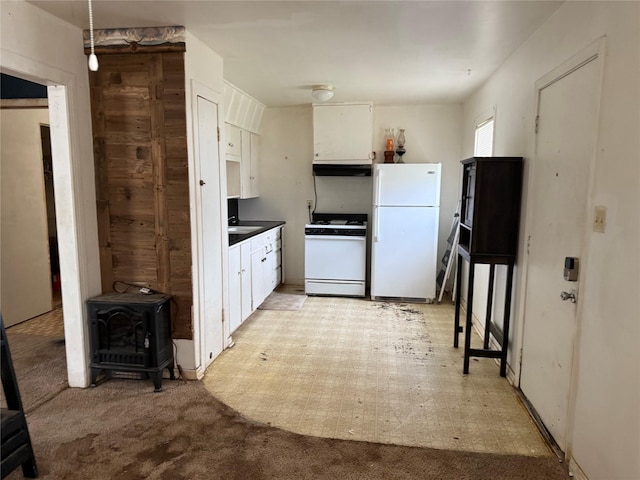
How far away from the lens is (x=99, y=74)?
2.78 m

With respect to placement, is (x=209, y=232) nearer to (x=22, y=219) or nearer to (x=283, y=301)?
(x=283, y=301)

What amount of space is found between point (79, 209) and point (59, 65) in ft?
2.91

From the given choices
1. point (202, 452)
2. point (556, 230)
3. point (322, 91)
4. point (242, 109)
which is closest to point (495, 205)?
point (556, 230)

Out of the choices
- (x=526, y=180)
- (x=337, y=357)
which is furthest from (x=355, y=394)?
(x=526, y=180)

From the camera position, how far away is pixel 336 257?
5.02 metres

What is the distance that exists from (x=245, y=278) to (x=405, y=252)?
6.27ft

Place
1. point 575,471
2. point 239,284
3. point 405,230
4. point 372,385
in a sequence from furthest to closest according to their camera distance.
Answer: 1. point 405,230
2. point 239,284
3. point 372,385
4. point 575,471

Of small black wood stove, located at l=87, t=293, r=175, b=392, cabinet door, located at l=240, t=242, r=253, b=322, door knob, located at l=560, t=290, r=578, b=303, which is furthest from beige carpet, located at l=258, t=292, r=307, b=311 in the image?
door knob, located at l=560, t=290, r=578, b=303

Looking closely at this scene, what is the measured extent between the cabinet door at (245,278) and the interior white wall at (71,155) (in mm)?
1334

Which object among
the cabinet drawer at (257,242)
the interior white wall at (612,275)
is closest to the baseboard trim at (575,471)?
the interior white wall at (612,275)

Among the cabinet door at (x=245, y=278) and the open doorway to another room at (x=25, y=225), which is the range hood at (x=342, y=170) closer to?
the cabinet door at (x=245, y=278)

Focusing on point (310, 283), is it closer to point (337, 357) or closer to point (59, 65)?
point (337, 357)

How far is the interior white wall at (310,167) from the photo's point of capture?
5.18m

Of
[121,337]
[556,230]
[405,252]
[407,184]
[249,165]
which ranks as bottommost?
[121,337]
